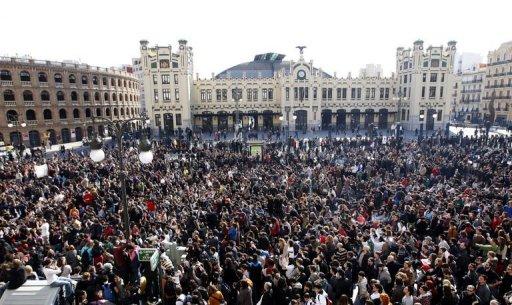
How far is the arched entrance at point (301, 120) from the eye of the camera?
5319 cm

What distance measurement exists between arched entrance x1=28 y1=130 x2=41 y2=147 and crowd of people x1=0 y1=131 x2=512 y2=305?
26.5 metres

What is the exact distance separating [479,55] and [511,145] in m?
92.1

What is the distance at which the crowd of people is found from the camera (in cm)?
794

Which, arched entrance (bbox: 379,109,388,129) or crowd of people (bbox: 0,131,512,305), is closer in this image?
crowd of people (bbox: 0,131,512,305)

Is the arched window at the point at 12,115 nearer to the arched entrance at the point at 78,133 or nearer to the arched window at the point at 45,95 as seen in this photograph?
the arched window at the point at 45,95

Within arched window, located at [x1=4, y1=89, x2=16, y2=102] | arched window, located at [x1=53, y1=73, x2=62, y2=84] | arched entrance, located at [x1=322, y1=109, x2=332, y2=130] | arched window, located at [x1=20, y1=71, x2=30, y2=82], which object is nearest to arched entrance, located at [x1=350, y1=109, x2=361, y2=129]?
arched entrance, located at [x1=322, y1=109, x2=332, y2=130]

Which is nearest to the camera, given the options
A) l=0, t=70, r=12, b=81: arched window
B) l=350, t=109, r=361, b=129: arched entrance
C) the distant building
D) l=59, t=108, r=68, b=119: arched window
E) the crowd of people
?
the crowd of people

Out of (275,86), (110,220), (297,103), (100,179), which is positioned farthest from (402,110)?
(110,220)

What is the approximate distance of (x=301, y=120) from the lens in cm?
5353

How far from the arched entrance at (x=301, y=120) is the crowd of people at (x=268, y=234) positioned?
30827 millimetres

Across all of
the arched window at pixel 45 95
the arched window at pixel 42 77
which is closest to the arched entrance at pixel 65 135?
the arched window at pixel 45 95

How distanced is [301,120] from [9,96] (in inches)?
1592

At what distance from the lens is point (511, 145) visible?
31.3m

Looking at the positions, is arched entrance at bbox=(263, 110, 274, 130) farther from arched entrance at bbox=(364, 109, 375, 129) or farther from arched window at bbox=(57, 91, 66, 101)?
arched window at bbox=(57, 91, 66, 101)
